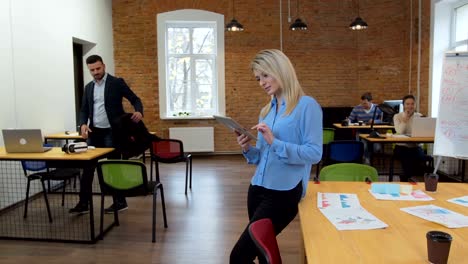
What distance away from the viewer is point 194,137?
852 centimetres

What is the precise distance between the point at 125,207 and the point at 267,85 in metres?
3.29

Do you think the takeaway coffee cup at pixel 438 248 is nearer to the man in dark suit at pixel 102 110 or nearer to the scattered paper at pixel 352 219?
the scattered paper at pixel 352 219

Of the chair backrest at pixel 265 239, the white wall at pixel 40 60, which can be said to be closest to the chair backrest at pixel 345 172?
the chair backrest at pixel 265 239

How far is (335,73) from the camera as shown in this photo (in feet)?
28.6

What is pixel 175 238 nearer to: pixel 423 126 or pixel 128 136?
pixel 128 136

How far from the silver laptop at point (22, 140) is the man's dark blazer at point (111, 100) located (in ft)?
2.54

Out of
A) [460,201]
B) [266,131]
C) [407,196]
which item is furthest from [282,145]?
[460,201]

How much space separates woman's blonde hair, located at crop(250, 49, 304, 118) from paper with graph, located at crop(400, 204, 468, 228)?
77cm

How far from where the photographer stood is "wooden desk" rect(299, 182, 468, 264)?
53.9 inches

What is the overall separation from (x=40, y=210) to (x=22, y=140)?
1370 millimetres

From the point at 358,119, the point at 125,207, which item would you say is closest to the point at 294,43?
the point at 358,119

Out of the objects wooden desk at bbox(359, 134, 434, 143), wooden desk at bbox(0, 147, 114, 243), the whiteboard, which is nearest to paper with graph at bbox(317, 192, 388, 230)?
the whiteboard

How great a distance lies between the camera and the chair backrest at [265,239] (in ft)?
4.46

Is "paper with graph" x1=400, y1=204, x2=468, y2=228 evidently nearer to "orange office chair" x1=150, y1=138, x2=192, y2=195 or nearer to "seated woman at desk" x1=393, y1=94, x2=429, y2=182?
"seated woman at desk" x1=393, y1=94, x2=429, y2=182
